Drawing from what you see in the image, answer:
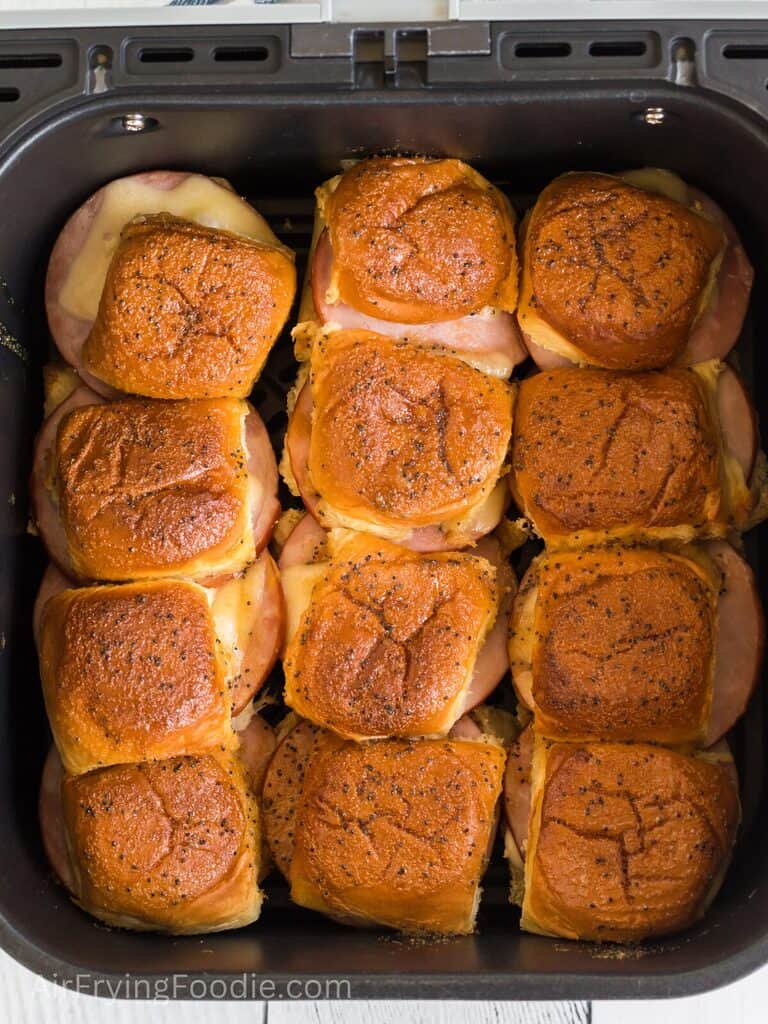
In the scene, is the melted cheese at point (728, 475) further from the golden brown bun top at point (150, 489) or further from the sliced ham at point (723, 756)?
the golden brown bun top at point (150, 489)

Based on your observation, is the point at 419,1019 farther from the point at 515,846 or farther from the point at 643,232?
the point at 643,232

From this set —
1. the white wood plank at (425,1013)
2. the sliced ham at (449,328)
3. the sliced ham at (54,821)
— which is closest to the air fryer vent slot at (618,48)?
the sliced ham at (449,328)

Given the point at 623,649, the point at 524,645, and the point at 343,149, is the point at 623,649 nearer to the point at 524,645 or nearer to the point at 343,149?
the point at 524,645

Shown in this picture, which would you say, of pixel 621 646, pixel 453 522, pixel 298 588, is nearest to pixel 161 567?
pixel 298 588

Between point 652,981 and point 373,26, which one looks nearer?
point 652,981

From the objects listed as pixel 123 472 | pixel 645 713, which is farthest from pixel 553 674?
pixel 123 472

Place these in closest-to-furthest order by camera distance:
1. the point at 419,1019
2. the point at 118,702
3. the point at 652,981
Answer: the point at 652,981
the point at 118,702
the point at 419,1019
